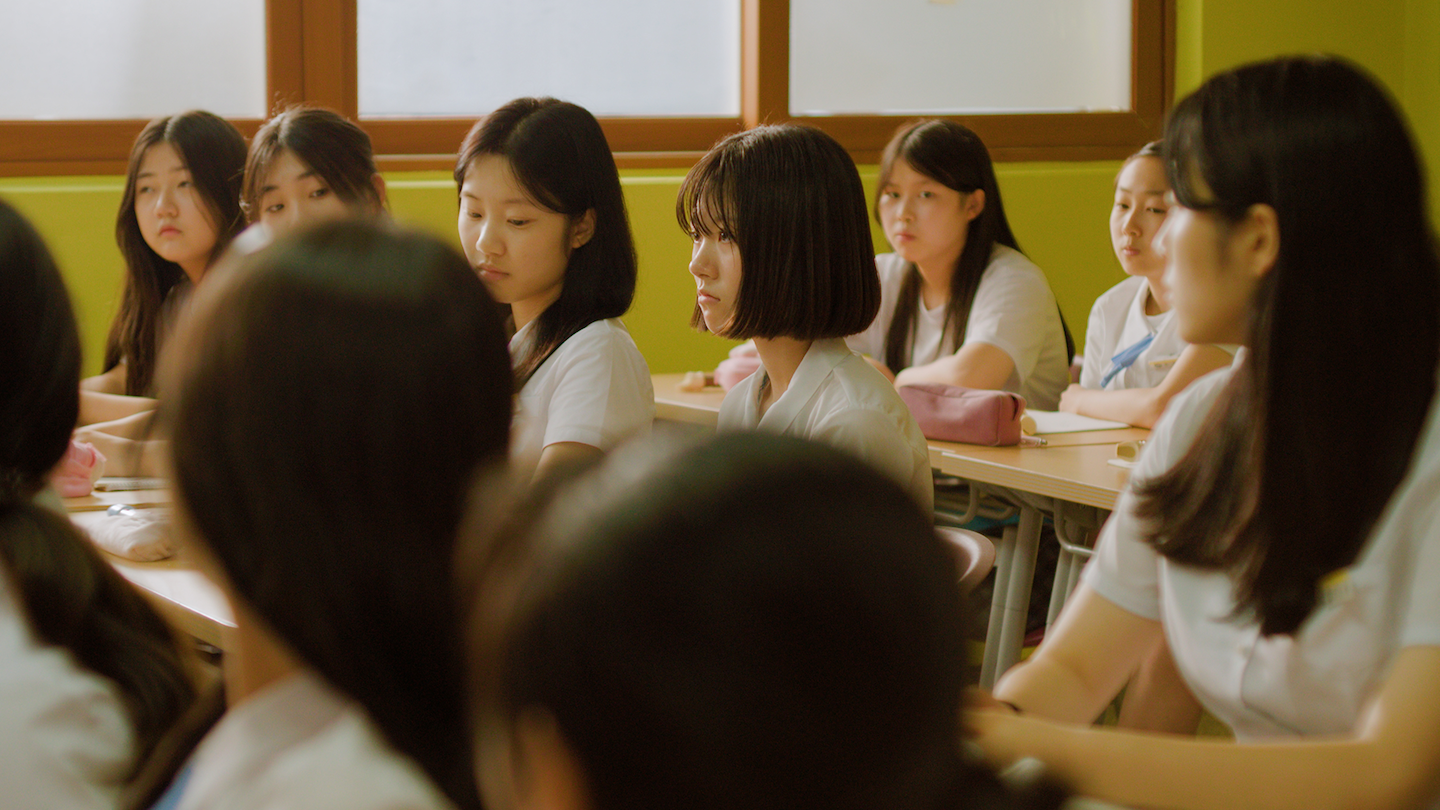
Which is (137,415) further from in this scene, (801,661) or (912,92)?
(912,92)

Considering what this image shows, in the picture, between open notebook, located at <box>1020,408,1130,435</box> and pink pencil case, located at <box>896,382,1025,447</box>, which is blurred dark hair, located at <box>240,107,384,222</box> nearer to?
pink pencil case, located at <box>896,382,1025,447</box>

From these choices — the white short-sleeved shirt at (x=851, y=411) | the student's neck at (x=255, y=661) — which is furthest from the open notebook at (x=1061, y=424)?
the student's neck at (x=255, y=661)

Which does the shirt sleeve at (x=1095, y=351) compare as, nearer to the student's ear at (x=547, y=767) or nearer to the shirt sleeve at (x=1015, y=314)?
the shirt sleeve at (x=1015, y=314)

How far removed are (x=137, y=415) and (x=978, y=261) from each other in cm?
201

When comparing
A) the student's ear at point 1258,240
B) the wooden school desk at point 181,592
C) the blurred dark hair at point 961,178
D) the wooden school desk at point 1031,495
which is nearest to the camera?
the student's ear at point 1258,240

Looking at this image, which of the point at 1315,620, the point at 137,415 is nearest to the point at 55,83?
the point at 137,415

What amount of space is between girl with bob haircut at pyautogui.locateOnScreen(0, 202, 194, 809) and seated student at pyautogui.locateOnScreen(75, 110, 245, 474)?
157 cm

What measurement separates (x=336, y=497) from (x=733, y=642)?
290 mm

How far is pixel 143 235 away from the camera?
2621mm

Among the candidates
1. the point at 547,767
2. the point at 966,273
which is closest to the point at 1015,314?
the point at 966,273

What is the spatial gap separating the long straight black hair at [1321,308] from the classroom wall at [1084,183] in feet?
9.67

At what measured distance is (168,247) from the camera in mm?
2543

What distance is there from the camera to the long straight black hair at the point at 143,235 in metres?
2.55

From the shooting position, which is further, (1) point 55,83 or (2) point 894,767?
(1) point 55,83
